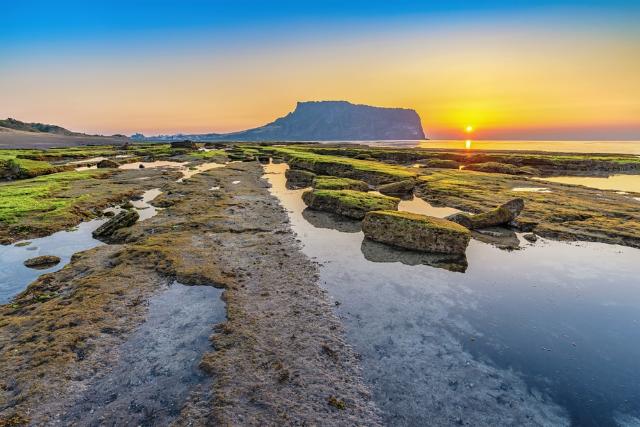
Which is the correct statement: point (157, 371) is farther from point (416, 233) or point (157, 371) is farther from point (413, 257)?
point (416, 233)

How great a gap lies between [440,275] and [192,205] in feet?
66.9

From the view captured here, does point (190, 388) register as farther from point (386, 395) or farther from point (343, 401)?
point (386, 395)

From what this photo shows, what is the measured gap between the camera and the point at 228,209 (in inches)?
995

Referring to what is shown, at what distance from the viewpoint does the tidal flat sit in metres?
7.39

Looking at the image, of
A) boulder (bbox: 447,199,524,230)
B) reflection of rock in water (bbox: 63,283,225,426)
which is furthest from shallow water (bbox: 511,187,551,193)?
reflection of rock in water (bbox: 63,283,225,426)

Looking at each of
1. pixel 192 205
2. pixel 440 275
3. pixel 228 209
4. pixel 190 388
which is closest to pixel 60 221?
pixel 192 205

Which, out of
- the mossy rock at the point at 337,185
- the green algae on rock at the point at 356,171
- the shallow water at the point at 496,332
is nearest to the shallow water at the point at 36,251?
the shallow water at the point at 496,332

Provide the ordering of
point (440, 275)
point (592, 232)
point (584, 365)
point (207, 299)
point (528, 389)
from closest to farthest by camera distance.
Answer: point (528, 389)
point (584, 365)
point (207, 299)
point (440, 275)
point (592, 232)

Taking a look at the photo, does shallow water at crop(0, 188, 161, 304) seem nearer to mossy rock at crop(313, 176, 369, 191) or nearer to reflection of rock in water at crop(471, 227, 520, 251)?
mossy rock at crop(313, 176, 369, 191)

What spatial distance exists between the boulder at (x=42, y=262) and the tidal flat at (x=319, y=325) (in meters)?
0.70

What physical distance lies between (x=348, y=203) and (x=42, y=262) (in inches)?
739

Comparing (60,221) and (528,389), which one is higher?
(60,221)

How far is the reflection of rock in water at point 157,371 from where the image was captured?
274 inches

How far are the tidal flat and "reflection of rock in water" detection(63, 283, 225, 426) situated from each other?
0.15ft
